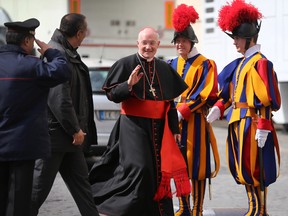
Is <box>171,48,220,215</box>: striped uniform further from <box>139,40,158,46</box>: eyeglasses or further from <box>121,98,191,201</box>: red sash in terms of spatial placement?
<box>139,40,158,46</box>: eyeglasses

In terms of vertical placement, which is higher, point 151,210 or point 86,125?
point 86,125

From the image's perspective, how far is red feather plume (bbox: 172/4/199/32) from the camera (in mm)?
7289

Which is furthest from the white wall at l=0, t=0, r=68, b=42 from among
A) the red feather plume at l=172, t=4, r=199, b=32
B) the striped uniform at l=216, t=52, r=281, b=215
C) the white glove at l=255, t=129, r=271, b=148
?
the white glove at l=255, t=129, r=271, b=148

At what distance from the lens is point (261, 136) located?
658 centimetres

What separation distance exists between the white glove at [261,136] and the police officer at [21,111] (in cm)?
194

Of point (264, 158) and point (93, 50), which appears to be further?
point (93, 50)

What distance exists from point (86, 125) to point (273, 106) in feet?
5.16

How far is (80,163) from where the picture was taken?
6258mm

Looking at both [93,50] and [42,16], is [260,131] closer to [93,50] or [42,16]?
[42,16]

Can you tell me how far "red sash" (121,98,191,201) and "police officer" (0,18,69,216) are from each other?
1354 millimetres

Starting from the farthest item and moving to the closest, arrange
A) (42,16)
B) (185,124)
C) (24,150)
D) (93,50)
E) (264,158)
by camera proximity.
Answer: (93,50) < (42,16) < (185,124) < (264,158) < (24,150)

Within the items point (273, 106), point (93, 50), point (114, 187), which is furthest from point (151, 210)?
point (93, 50)

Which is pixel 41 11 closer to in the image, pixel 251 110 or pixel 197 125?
pixel 197 125

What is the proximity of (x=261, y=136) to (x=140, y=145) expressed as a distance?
995 mm
